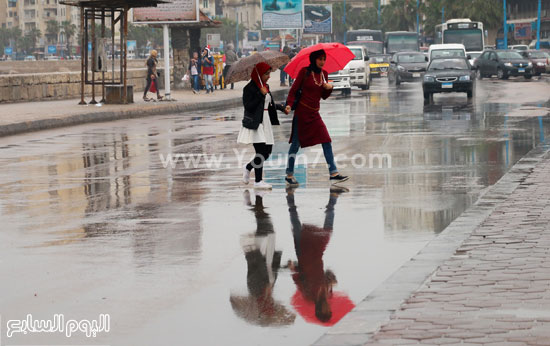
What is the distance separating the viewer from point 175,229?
9.95 metres

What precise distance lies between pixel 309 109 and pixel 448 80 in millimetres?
20865

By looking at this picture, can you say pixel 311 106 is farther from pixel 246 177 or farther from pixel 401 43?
pixel 401 43

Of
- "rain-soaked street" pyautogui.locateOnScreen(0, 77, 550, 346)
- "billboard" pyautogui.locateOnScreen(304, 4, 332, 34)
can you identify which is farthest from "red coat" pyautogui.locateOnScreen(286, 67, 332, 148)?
"billboard" pyautogui.locateOnScreen(304, 4, 332, 34)

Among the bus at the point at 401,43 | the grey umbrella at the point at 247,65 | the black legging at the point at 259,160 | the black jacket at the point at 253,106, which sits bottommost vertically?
the black legging at the point at 259,160

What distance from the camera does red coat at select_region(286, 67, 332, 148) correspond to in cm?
1320

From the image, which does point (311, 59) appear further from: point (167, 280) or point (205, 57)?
point (205, 57)

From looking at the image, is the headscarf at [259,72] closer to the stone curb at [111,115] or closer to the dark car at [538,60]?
the stone curb at [111,115]

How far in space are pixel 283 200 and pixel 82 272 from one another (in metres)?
4.32

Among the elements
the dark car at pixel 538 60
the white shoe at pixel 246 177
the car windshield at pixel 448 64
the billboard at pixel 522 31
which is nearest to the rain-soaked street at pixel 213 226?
the white shoe at pixel 246 177

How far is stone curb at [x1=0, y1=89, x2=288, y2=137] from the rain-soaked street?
321 cm

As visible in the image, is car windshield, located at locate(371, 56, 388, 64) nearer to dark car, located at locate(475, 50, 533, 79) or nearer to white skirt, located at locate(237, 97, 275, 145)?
dark car, located at locate(475, 50, 533, 79)

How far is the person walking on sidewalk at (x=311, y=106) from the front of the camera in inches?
519

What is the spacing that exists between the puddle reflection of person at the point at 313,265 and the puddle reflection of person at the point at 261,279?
19 centimetres

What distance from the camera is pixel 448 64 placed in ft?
115
